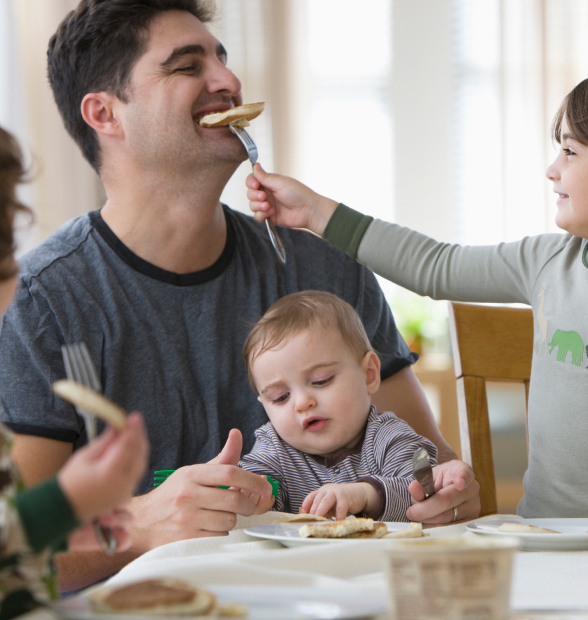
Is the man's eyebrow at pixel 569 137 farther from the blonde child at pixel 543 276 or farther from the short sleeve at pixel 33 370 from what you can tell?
the short sleeve at pixel 33 370

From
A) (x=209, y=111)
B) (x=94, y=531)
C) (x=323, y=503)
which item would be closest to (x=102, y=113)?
(x=209, y=111)

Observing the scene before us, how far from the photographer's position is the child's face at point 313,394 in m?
1.26

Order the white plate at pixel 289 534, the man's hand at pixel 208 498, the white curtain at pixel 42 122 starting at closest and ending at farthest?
the white plate at pixel 289 534
the man's hand at pixel 208 498
the white curtain at pixel 42 122

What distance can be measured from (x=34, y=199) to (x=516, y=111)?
2.90m

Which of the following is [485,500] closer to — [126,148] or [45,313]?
[45,313]

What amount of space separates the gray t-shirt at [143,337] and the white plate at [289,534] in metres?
0.55

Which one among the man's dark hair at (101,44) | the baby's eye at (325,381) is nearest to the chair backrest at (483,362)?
the baby's eye at (325,381)

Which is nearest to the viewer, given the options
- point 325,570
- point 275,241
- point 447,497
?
point 325,570

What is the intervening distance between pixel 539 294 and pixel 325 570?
83 centimetres

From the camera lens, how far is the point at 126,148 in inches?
62.4

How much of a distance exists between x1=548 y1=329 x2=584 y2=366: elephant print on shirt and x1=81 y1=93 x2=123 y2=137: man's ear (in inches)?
39.9

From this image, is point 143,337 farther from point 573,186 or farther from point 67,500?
point 67,500

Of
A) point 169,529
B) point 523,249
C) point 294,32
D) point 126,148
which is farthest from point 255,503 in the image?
point 294,32

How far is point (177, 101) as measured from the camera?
1503mm
